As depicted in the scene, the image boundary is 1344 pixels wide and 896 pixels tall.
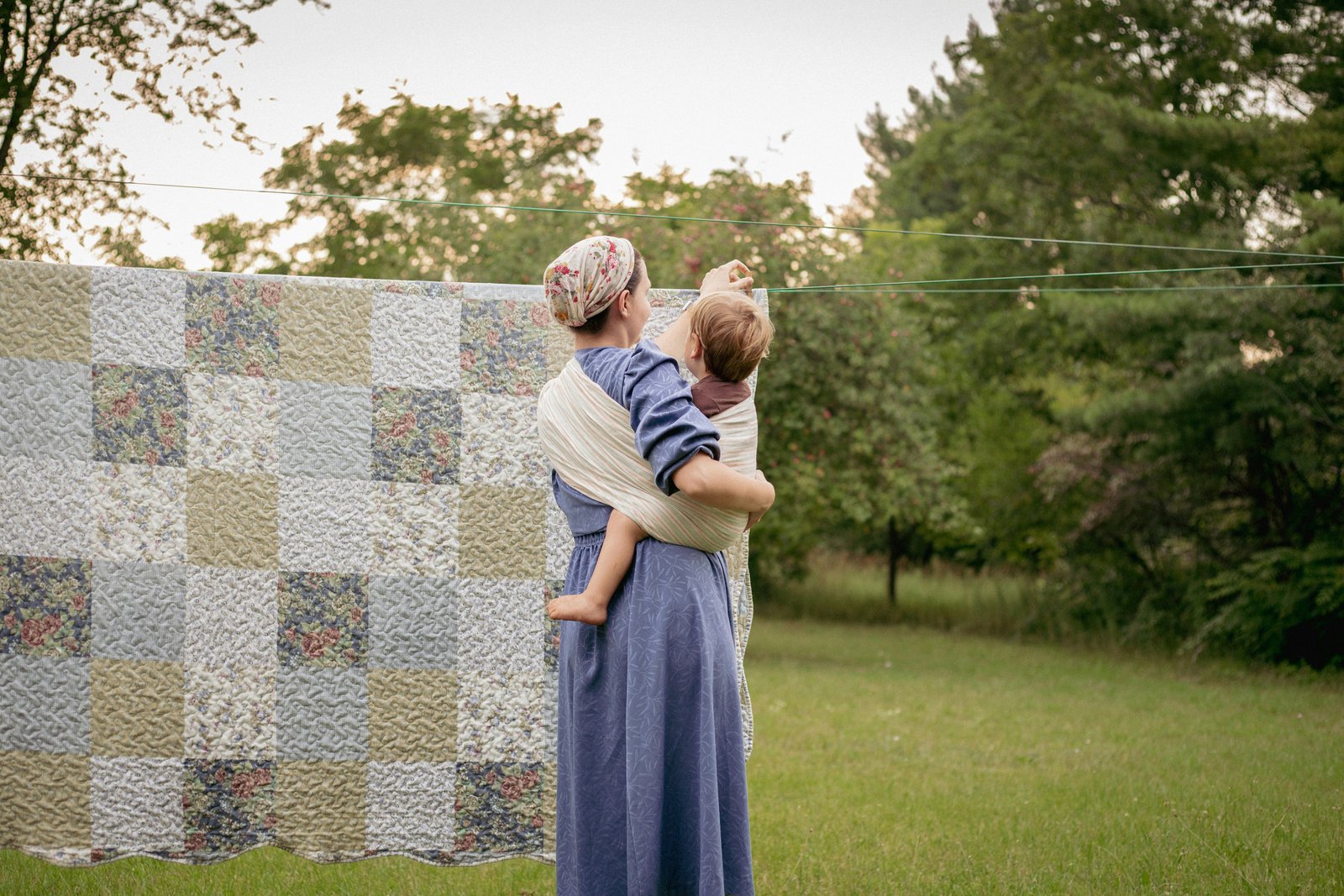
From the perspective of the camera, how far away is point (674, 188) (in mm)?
11305

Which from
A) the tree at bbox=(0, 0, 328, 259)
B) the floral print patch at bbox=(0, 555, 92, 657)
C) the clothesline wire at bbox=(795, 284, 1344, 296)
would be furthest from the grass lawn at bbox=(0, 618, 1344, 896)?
the tree at bbox=(0, 0, 328, 259)

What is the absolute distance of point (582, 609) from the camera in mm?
2088

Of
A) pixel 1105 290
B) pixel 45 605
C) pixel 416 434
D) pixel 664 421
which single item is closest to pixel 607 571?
pixel 664 421

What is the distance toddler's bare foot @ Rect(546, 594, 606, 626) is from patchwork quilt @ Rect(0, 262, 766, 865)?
0.95m

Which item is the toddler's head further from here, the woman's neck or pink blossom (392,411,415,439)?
pink blossom (392,411,415,439)

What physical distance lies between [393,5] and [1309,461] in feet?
26.7

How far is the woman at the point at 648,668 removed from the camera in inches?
78.4

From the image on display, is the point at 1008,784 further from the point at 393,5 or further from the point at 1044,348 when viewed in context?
the point at 1044,348

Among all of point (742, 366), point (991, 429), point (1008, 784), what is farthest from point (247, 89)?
point (991, 429)

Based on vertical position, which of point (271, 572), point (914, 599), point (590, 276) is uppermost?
point (590, 276)

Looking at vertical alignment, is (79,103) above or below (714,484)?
above

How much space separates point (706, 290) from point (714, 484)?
24.0 inches

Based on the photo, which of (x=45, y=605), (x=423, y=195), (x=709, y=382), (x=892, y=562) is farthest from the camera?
(x=892, y=562)

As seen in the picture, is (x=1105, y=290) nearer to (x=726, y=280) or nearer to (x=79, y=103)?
(x=726, y=280)
